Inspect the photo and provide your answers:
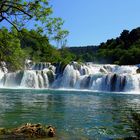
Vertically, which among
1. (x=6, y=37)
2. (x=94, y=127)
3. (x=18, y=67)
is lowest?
(x=94, y=127)

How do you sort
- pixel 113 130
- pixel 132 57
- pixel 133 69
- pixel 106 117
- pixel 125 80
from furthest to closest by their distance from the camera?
pixel 132 57
pixel 133 69
pixel 125 80
pixel 106 117
pixel 113 130

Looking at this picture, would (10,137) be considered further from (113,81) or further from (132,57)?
(132,57)

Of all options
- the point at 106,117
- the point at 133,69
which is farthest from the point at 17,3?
the point at 133,69

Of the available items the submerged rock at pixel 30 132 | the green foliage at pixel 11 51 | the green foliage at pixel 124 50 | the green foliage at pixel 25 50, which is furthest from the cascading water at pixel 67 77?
the green foliage at pixel 11 51

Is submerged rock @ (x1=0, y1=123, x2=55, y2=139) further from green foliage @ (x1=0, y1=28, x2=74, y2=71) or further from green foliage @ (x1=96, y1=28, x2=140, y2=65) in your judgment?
green foliage @ (x1=96, y1=28, x2=140, y2=65)

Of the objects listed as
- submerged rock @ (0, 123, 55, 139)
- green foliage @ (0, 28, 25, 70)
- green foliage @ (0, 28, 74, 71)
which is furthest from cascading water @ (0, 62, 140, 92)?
green foliage @ (0, 28, 25, 70)

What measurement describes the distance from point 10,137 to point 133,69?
57.0 metres

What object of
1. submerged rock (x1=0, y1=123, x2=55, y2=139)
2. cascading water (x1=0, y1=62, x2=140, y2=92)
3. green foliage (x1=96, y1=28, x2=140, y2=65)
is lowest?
submerged rock (x1=0, y1=123, x2=55, y2=139)

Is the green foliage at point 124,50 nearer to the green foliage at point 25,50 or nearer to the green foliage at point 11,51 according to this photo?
the green foliage at point 25,50

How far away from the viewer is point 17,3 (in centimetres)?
1266

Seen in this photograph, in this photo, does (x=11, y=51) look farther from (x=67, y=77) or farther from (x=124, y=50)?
(x=124, y=50)

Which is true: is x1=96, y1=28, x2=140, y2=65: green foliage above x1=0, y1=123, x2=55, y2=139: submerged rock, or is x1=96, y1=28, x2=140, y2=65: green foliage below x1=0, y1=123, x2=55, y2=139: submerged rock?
above

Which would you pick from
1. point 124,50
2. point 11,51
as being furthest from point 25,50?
point 124,50

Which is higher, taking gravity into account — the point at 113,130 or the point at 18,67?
the point at 18,67
